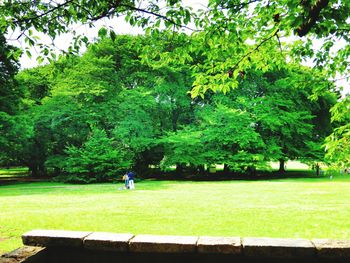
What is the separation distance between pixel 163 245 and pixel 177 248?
165 mm

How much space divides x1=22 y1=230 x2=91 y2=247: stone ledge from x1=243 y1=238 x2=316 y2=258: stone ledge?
6.48ft

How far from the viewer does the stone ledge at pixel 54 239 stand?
3.79 m

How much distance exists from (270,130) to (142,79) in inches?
610

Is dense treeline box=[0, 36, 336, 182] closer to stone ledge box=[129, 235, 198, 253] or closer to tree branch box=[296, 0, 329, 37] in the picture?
tree branch box=[296, 0, 329, 37]

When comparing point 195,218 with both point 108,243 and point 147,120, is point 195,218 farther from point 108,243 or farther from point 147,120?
point 147,120

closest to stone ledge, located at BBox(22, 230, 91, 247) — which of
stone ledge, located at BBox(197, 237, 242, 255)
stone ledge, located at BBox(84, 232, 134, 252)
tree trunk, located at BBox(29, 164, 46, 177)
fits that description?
stone ledge, located at BBox(84, 232, 134, 252)

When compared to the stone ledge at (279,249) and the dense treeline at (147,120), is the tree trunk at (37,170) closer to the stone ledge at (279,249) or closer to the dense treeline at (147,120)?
the dense treeline at (147,120)

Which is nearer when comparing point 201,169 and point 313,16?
point 313,16

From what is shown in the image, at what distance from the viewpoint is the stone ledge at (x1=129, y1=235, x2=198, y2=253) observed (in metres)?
3.55

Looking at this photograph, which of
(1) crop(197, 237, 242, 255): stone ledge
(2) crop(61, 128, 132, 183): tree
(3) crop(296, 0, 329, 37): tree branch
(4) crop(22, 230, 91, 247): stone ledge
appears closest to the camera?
(1) crop(197, 237, 242, 255): stone ledge

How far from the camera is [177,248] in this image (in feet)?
11.7

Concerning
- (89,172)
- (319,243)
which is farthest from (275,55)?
(89,172)

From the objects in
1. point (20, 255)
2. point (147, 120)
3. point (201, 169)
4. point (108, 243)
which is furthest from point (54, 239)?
point (201, 169)

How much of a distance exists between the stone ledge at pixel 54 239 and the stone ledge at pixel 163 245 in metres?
0.68
